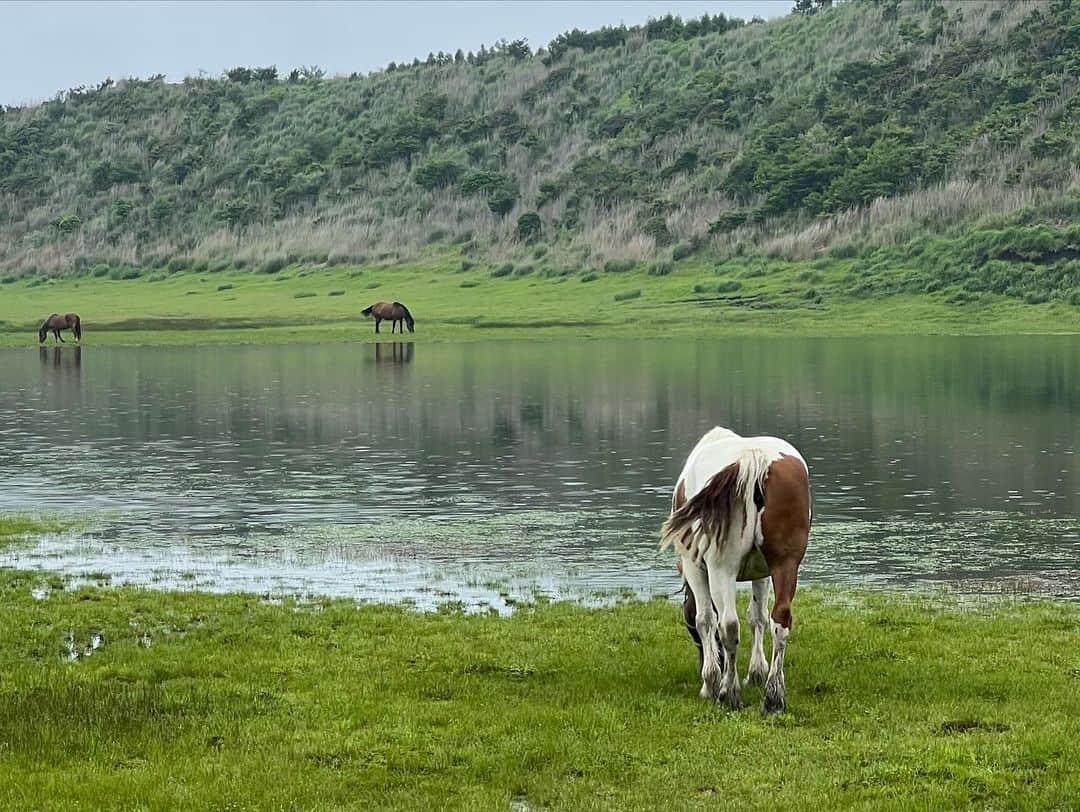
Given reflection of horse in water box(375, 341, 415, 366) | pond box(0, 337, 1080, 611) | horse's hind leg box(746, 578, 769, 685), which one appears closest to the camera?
horse's hind leg box(746, 578, 769, 685)

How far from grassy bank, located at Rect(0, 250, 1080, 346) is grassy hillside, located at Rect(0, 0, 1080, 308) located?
144 inches

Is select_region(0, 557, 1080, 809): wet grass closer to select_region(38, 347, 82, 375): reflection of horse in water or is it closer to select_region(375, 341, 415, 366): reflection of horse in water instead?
select_region(375, 341, 415, 366): reflection of horse in water

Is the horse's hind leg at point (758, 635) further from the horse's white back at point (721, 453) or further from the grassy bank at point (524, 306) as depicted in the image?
the grassy bank at point (524, 306)

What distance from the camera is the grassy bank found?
277 feet

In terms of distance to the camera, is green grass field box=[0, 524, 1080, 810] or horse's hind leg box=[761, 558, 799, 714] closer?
green grass field box=[0, 524, 1080, 810]

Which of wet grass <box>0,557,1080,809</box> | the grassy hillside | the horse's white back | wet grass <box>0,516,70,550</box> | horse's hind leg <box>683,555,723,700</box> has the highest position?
the grassy hillside

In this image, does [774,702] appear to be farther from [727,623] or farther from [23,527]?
[23,527]

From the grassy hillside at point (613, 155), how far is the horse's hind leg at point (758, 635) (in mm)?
76753

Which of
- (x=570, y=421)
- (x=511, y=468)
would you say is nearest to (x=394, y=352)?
(x=570, y=421)

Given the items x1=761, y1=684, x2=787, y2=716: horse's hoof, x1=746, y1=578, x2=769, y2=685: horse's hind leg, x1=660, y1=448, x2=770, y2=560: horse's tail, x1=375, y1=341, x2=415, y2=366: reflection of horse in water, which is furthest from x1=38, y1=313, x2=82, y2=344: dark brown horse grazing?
x1=761, y1=684, x2=787, y2=716: horse's hoof

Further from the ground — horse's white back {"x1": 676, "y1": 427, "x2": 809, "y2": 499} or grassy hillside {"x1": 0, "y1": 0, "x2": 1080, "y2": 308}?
grassy hillside {"x1": 0, "y1": 0, "x2": 1080, "y2": 308}

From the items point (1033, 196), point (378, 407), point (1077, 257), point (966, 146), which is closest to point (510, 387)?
point (378, 407)

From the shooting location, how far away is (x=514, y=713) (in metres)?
12.7

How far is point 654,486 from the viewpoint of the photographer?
30.7 meters
